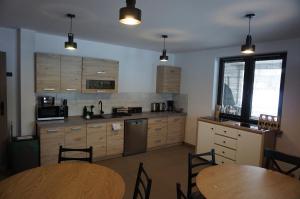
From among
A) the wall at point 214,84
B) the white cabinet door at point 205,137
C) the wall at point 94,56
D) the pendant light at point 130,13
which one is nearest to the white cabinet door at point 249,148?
the wall at point 214,84

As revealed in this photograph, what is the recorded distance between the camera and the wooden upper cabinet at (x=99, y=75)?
13.4 ft

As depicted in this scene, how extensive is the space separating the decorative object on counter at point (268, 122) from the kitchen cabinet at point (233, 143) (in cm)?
17

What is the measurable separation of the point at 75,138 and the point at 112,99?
1.36m

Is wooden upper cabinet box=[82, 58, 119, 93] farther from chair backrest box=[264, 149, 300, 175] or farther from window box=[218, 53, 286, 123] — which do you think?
chair backrest box=[264, 149, 300, 175]

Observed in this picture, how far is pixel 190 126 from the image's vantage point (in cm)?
534

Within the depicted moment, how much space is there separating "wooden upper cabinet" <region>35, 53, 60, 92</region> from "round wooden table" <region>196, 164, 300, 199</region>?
3005 millimetres

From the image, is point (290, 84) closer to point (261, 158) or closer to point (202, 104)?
point (261, 158)

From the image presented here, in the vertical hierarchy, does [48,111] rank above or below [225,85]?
below

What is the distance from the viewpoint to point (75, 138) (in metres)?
Result: 3.77

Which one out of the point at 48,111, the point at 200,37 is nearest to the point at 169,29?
the point at 200,37

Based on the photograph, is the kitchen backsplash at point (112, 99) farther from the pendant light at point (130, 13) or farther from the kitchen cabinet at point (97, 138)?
the pendant light at point (130, 13)

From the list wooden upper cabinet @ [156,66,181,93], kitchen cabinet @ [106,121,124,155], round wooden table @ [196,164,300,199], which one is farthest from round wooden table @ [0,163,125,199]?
wooden upper cabinet @ [156,66,181,93]

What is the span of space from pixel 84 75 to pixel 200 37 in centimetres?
233

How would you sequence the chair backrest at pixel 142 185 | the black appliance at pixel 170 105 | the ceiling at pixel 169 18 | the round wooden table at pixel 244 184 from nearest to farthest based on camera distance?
the chair backrest at pixel 142 185
the round wooden table at pixel 244 184
the ceiling at pixel 169 18
the black appliance at pixel 170 105
